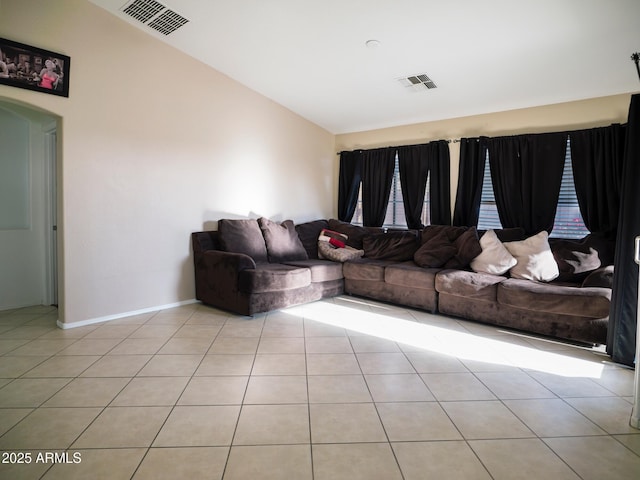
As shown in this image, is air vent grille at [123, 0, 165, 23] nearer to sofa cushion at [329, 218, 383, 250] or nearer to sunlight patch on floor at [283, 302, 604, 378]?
sunlight patch on floor at [283, 302, 604, 378]

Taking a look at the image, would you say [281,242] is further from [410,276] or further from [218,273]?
[410,276]

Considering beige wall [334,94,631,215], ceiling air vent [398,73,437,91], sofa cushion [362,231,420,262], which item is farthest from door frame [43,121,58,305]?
beige wall [334,94,631,215]

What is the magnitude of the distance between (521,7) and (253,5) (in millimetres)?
2124

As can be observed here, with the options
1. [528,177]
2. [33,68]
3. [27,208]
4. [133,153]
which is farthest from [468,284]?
[27,208]

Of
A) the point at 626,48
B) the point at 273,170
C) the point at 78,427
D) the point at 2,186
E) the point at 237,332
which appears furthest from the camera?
the point at 273,170

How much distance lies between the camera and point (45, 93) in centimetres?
317

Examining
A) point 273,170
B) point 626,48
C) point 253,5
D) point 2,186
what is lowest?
point 2,186

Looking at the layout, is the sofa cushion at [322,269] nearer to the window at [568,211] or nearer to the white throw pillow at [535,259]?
the white throw pillow at [535,259]

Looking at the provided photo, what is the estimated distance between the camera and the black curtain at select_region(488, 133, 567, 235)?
4.12m

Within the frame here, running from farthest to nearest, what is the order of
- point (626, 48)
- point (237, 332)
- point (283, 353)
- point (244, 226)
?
point (244, 226) → point (237, 332) → point (626, 48) → point (283, 353)

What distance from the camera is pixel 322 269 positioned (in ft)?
14.8

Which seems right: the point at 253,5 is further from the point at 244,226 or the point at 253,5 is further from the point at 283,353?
the point at 283,353

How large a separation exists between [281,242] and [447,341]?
2394 mm

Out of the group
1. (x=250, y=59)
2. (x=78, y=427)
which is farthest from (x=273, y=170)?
(x=78, y=427)
